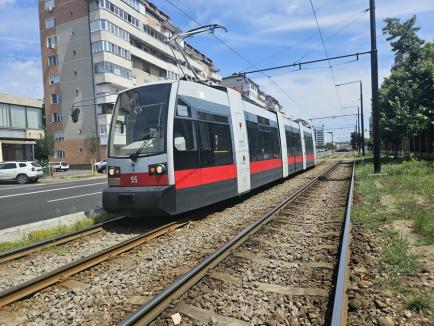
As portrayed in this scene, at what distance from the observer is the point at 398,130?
89.2 ft

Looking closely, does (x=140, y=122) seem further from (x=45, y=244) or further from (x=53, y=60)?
(x=53, y=60)

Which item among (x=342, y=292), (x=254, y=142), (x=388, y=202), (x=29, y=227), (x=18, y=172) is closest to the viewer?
(x=342, y=292)

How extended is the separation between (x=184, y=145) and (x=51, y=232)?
11.0 ft

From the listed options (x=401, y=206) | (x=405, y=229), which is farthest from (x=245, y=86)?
(x=405, y=229)

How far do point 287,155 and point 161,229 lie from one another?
1113 cm

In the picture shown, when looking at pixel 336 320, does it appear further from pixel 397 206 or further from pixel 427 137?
pixel 427 137

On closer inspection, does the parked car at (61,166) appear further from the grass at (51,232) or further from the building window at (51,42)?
the grass at (51,232)

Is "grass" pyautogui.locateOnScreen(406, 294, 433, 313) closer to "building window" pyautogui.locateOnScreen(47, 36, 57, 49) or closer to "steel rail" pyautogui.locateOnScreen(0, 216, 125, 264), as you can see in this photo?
"steel rail" pyautogui.locateOnScreen(0, 216, 125, 264)

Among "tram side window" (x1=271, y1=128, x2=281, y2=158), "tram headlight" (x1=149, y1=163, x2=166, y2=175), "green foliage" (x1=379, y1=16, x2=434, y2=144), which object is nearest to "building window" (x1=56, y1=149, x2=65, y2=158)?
"green foliage" (x1=379, y1=16, x2=434, y2=144)

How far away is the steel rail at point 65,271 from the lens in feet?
14.7

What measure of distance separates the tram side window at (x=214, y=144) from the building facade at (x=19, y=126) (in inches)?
1629

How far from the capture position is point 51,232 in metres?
8.23

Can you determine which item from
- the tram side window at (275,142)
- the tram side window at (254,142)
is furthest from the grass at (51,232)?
the tram side window at (275,142)

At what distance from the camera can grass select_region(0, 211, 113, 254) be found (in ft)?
24.0
